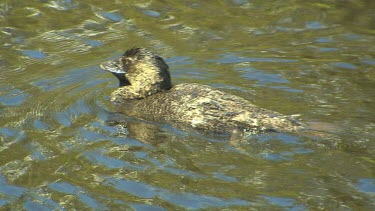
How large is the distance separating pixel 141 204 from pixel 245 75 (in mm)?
3634

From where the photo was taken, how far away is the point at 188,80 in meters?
10.5

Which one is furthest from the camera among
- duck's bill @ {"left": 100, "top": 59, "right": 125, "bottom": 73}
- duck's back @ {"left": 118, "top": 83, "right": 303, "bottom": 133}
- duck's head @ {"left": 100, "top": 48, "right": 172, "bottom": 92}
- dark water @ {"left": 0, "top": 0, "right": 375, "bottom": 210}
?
duck's bill @ {"left": 100, "top": 59, "right": 125, "bottom": 73}

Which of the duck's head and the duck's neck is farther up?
the duck's head

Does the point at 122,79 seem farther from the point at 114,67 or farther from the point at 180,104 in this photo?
the point at 180,104

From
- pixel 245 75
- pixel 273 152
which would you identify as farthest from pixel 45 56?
pixel 273 152

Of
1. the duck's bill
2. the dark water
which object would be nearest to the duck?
the duck's bill

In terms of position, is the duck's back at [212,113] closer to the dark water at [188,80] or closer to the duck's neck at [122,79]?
the dark water at [188,80]

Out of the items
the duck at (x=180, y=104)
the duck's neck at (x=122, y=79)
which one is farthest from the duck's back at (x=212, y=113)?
the duck's neck at (x=122, y=79)

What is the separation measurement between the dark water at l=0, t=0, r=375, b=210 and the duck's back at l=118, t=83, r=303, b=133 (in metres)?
0.16

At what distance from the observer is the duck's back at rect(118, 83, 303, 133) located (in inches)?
333

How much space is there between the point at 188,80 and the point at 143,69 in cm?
101

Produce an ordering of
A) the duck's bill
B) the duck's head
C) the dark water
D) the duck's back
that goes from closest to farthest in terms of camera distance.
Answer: the dark water < the duck's back < the duck's head < the duck's bill

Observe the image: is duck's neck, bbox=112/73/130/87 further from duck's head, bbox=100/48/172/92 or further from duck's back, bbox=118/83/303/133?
duck's back, bbox=118/83/303/133

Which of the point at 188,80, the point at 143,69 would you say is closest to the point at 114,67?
the point at 143,69
